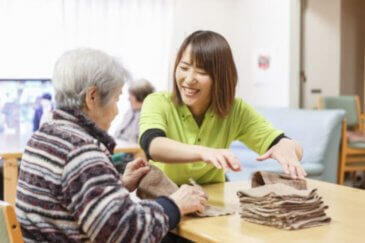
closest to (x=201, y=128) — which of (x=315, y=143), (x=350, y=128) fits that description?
(x=315, y=143)

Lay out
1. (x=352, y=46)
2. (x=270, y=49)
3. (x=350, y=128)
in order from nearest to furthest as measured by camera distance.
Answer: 1. (x=270, y=49)
2. (x=350, y=128)
3. (x=352, y=46)

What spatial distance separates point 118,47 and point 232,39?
4.96ft

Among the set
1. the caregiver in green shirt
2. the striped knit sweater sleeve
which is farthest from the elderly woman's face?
the caregiver in green shirt

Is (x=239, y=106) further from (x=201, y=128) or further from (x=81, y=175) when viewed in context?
(x=81, y=175)

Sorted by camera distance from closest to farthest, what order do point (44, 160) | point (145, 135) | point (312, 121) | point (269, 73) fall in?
point (44, 160)
point (145, 135)
point (312, 121)
point (269, 73)

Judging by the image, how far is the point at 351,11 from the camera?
8039 millimetres

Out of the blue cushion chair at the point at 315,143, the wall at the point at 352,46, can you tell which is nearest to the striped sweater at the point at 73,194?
the blue cushion chair at the point at 315,143

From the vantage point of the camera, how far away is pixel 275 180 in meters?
1.87

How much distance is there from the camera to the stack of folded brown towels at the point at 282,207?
1631mm

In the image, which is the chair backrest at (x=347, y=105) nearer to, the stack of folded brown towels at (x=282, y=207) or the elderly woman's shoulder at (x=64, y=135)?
the stack of folded brown towels at (x=282, y=207)

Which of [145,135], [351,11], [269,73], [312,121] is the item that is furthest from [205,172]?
[351,11]

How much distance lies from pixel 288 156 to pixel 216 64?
0.42 metres

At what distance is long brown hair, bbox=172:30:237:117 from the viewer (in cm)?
212

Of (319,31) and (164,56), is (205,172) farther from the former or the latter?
(319,31)
